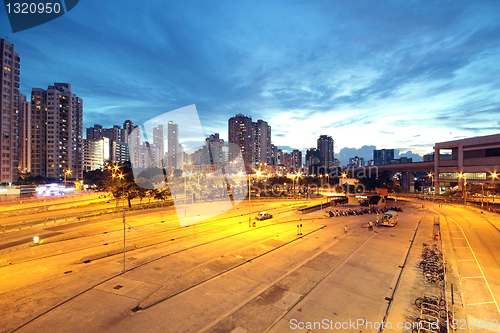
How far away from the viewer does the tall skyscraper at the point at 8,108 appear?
212 feet

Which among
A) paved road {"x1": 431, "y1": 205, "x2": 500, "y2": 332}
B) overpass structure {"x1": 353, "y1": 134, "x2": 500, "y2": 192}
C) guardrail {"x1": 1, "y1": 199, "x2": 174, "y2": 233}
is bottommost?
paved road {"x1": 431, "y1": 205, "x2": 500, "y2": 332}

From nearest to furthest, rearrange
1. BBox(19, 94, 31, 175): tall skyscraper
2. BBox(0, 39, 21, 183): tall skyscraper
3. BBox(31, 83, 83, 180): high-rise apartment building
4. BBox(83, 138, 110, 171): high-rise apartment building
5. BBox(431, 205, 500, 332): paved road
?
BBox(431, 205, 500, 332): paved road
BBox(0, 39, 21, 183): tall skyscraper
BBox(31, 83, 83, 180): high-rise apartment building
BBox(19, 94, 31, 175): tall skyscraper
BBox(83, 138, 110, 171): high-rise apartment building

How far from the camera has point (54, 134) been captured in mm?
101500

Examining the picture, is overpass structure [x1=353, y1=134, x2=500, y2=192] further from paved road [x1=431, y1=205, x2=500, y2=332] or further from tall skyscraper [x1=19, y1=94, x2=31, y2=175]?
tall skyscraper [x1=19, y1=94, x2=31, y2=175]

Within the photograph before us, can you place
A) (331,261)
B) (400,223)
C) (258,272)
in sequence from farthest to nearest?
1. (400,223)
2. (331,261)
3. (258,272)

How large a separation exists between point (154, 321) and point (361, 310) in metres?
8.97

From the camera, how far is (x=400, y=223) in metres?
32.9

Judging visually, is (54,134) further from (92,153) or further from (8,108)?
(92,153)

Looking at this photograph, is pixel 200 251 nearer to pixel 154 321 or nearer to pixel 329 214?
pixel 154 321

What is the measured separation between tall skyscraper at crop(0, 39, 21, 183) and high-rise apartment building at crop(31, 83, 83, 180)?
33.4 meters

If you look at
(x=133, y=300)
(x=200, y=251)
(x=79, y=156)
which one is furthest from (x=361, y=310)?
(x=79, y=156)

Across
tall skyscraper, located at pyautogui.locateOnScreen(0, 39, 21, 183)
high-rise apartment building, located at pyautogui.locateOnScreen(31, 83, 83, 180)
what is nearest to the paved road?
tall skyscraper, located at pyautogui.locateOnScreen(0, 39, 21, 183)

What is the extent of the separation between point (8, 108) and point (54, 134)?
128 ft

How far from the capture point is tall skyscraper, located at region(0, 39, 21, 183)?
64625 mm
